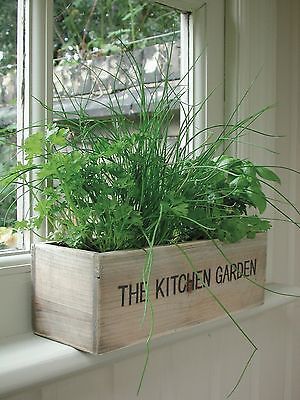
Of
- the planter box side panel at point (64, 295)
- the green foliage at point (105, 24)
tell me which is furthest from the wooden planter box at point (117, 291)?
the green foliage at point (105, 24)

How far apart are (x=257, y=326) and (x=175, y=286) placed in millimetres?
530

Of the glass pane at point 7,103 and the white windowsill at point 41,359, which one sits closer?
the white windowsill at point 41,359

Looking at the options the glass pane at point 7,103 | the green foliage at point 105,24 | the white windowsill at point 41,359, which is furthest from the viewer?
the green foliage at point 105,24

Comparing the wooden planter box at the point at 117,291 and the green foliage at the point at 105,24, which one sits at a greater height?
the green foliage at the point at 105,24

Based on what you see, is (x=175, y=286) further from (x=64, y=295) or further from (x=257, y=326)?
(x=257, y=326)

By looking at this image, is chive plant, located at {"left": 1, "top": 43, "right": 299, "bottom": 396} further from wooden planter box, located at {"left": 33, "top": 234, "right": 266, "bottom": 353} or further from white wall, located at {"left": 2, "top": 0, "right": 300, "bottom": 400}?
white wall, located at {"left": 2, "top": 0, "right": 300, "bottom": 400}

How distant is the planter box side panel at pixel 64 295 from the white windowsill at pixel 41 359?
0.02 meters

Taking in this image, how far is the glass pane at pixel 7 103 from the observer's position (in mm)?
1013

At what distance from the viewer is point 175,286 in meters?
0.98

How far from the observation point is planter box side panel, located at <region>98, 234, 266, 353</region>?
879mm

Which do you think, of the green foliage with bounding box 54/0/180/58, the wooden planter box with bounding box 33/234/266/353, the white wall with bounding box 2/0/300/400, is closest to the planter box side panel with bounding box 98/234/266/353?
the wooden planter box with bounding box 33/234/266/353

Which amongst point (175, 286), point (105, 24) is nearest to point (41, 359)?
point (175, 286)

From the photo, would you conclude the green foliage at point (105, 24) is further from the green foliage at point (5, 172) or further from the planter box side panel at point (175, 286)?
the planter box side panel at point (175, 286)

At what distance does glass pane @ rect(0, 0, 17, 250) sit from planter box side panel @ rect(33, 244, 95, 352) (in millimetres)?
97
